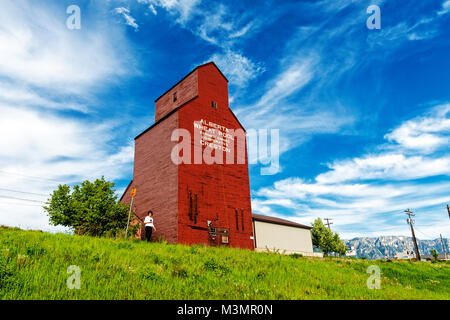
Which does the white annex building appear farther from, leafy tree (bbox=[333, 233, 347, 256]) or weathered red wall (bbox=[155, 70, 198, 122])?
leafy tree (bbox=[333, 233, 347, 256])

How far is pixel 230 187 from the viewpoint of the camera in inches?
856

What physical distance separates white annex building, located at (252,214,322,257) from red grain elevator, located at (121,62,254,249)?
7.56m

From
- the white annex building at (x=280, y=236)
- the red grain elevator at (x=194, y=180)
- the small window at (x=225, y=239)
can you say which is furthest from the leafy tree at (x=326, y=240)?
the small window at (x=225, y=239)

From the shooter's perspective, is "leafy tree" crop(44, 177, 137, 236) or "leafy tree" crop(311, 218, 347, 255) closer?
"leafy tree" crop(44, 177, 137, 236)

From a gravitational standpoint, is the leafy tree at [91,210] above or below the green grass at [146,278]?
above

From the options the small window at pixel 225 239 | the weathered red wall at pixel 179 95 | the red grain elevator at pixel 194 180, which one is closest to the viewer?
the red grain elevator at pixel 194 180

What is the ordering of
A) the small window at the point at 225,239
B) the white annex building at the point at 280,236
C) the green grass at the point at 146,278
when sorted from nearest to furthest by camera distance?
the green grass at the point at 146,278 → the small window at the point at 225,239 → the white annex building at the point at 280,236

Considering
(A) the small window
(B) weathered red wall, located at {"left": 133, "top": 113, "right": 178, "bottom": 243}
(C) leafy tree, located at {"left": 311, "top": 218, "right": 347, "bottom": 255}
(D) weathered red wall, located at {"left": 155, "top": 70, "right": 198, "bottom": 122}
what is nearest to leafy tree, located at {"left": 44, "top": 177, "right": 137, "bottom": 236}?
(B) weathered red wall, located at {"left": 133, "top": 113, "right": 178, "bottom": 243}

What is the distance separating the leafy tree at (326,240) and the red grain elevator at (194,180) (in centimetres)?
3580

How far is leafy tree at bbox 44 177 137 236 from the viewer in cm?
1914

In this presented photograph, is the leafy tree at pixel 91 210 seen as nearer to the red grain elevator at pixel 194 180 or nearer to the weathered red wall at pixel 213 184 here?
the red grain elevator at pixel 194 180

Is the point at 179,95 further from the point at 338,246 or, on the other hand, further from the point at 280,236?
the point at 338,246

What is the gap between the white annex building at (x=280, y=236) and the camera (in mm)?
29078

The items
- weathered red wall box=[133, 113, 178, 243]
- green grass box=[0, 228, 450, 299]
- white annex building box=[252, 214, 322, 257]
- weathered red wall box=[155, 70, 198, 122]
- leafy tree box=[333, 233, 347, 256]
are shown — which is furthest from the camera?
leafy tree box=[333, 233, 347, 256]
